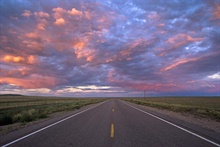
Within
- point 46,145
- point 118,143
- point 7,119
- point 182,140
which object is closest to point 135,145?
point 118,143

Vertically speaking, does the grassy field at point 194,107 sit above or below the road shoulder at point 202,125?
above

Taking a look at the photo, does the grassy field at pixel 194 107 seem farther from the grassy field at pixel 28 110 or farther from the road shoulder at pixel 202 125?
the grassy field at pixel 28 110

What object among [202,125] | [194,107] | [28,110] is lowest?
[202,125]

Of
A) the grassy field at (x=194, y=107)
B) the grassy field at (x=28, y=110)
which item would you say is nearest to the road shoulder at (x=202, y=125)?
the grassy field at (x=194, y=107)

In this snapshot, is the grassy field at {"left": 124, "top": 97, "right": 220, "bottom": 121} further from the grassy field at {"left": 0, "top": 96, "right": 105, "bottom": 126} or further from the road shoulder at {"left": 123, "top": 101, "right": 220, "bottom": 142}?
the grassy field at {"left": 0, "top": 96, "right": 105, "bottom": 126}

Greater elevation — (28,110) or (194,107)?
(194,107)

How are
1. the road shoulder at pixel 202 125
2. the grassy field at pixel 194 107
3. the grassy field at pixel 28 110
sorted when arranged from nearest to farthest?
the road shoulder at pixel 202 125, the grassy field at pixel 28 110, the grassy field at pixel 194 107

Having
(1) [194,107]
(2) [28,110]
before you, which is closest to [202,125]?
(1) [194,107]

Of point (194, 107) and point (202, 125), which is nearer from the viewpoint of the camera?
point (202, 125)

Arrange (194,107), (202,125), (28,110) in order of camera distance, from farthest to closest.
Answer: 1. (194,107)
2. (28,110)
3. (202,125)

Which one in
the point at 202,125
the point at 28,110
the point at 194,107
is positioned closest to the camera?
the point at 202,125

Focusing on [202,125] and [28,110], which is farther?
[28,110]

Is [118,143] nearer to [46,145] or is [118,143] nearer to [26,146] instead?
[46,145]

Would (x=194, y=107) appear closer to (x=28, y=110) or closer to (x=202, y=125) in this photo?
(x=202, y=125)
